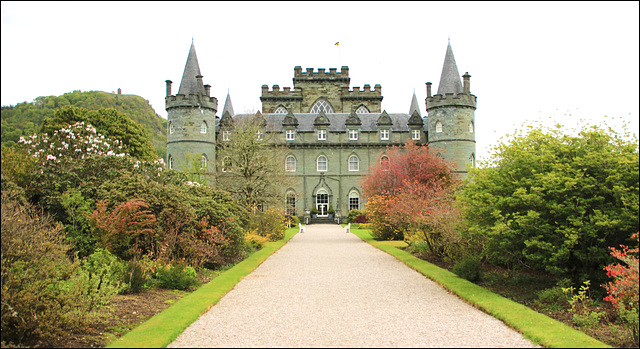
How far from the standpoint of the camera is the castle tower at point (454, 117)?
42.0 meters

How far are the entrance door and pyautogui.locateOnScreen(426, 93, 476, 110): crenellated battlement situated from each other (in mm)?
12437

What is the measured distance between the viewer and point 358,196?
4616 centimetres

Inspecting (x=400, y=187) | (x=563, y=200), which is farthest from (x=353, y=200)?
(x=563, y=200)

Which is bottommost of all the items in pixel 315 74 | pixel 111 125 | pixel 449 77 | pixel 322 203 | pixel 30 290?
pixel 30 290

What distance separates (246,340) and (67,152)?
35.0 feet

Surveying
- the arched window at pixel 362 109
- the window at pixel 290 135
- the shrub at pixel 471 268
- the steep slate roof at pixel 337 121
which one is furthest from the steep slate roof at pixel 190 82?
the shrub at pixel 471 268

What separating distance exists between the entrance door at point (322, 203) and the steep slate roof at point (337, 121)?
19.6 feet

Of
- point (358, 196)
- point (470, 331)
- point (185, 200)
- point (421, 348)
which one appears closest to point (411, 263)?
point (185, 200)

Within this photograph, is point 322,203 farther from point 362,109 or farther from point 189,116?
point 189,116

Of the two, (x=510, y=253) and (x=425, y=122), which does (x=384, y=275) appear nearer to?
(x=510, y=253)

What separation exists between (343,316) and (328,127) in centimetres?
3913

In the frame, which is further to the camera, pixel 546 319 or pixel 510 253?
pixel 510 253

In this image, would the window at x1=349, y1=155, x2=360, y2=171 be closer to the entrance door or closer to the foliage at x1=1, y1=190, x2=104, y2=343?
the entrance door

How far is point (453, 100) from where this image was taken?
1649 inches
